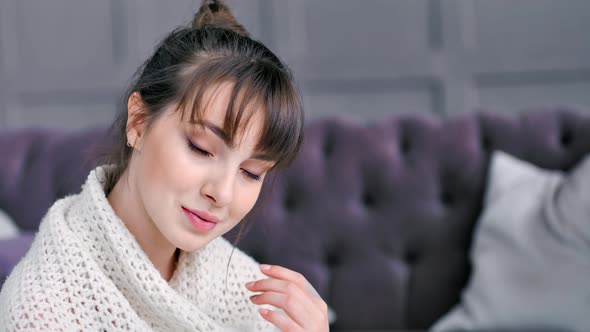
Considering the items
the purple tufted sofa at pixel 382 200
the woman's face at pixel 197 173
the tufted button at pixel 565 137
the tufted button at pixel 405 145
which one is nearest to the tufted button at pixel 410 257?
the purple tufted sofa at pixel 382 200

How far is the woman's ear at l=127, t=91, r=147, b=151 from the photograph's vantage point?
38.4 inches

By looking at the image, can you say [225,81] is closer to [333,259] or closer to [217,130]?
[217,130]

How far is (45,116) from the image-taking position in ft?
10.5

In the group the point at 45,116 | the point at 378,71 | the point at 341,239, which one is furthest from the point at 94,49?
the point at 341,239

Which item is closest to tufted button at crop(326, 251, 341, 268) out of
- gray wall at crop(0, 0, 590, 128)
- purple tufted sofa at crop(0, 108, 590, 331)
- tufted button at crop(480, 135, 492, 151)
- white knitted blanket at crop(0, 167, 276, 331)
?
purple tufted sofa at crop(0, 108, 590, 331)

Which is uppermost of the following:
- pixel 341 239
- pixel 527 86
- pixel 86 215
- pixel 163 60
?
pixel 163 60

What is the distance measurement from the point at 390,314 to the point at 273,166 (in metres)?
0.90

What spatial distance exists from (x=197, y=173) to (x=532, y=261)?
1052 millimetres

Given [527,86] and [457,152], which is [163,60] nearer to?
[457,152]

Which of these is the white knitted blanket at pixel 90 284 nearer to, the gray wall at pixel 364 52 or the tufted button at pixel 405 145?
the tufted button at pixel 405 145

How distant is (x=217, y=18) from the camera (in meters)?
1.11

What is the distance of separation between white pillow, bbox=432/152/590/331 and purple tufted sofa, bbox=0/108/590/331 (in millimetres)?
92

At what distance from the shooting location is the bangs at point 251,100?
907 mm

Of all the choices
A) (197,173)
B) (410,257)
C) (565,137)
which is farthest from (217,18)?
(565,137)
